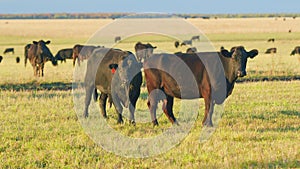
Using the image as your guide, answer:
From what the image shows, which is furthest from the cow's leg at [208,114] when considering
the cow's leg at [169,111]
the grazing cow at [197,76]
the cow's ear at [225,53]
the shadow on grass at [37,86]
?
the shadow on grass at [37,86]

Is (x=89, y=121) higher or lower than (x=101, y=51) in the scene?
lower

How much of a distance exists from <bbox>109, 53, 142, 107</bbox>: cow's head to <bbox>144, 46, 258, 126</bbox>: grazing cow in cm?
40

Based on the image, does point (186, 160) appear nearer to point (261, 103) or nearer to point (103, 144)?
point (103, 144)

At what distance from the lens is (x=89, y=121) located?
11.8 metres

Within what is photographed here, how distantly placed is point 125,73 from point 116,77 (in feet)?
1.03

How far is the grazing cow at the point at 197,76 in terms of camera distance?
443 inches

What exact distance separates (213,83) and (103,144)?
302 centimetres

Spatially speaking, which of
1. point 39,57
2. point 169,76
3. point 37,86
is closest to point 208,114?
point 169,76

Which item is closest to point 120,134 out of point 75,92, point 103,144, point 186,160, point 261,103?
point 103,144

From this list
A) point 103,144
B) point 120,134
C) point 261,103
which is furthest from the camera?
point 261,103

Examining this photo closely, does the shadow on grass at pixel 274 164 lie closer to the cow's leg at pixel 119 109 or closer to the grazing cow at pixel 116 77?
the grazing cow at pixel 116 77

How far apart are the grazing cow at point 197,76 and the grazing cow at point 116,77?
40cm

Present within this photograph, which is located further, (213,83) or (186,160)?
(213,83)

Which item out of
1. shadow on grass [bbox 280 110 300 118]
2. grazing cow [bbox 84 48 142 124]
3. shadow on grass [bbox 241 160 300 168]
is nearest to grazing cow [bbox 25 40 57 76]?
grazing cow [bbox 84 48 142 124]
